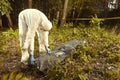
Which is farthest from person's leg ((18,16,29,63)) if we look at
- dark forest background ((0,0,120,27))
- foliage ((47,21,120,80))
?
dark forest background ((0,0,120,27))

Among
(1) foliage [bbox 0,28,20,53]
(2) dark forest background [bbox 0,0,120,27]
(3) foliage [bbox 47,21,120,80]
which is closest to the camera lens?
(3) foliage [bbox 47,21,120,80]

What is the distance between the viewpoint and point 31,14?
21.4 ft

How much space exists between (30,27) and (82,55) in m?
1.69

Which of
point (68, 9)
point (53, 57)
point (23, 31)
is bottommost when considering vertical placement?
point (53, 57)

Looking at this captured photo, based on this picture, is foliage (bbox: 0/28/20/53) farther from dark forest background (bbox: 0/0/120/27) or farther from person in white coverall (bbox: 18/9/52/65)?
person in white coverall (bbox: 18/9/52/65)

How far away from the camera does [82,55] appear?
7.59 meters

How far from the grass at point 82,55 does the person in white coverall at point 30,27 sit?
0.39 meters

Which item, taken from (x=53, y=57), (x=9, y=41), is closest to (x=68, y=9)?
(x=9, y=41)

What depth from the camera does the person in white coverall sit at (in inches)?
257

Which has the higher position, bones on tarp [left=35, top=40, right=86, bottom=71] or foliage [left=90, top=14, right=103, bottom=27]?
foliage [left=90, top=14, right=103, bottom=27]

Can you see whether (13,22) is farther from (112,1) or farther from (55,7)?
(112,1)

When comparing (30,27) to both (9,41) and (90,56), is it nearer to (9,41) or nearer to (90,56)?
(90,56)

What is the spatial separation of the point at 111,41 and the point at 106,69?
7.33ft

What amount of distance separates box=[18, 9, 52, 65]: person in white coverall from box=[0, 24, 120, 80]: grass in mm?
387
